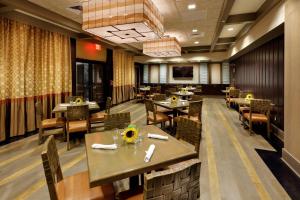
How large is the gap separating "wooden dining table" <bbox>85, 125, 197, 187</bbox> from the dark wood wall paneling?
406 centimetres

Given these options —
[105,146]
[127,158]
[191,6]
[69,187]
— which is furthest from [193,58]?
[69,187]

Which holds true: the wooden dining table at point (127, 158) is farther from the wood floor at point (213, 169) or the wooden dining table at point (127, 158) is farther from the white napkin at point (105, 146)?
the wood floor at point (213, 169)

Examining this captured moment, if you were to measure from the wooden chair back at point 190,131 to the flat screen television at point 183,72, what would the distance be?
37.0ft

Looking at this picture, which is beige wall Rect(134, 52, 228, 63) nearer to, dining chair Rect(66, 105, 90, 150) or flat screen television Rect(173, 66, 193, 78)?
flat screen television Rect(173, 66, 193, 78)

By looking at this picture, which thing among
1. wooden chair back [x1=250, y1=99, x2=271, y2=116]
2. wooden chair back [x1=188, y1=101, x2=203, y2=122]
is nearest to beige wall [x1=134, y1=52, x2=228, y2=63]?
wooden chair back [x1=250, y1=99, x2=271, y2=116]

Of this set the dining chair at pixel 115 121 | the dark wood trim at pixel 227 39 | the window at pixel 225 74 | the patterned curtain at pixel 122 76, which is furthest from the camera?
the window at pixel 225 74

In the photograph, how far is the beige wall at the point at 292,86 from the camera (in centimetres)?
288

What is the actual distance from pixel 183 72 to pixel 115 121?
A: 37.0ft

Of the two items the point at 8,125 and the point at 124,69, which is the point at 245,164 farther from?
the point at 124,69

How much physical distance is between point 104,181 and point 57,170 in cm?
77

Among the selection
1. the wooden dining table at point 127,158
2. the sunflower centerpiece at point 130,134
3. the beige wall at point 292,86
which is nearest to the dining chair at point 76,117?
the wooden dining table at point 127,158

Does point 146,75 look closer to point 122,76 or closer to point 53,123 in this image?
point 122,76

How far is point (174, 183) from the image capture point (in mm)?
971

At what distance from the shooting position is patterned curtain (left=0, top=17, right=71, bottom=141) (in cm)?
418
